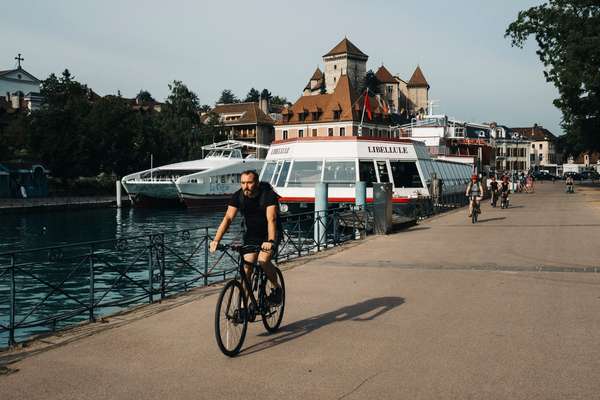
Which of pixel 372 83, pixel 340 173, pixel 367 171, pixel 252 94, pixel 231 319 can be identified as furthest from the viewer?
pixel 252 94

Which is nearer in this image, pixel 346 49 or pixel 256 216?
pixel 256 216

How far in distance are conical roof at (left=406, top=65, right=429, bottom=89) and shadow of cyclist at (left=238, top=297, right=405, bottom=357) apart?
150766 mm

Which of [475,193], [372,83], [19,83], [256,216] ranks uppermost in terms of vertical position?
[372,83]

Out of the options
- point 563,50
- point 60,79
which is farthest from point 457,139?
point 60,79

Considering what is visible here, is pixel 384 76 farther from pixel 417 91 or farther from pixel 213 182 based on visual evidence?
pixel 213 182

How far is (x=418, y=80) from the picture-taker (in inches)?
6142

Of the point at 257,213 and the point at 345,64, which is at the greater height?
the point at 345,64

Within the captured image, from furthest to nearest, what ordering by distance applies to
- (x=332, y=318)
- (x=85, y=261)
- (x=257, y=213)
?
1. (x=85, y=261)
2. (x=332, y=318)
3. (x=257, y=213)

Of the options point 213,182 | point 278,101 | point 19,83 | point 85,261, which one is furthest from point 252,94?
point 85,261

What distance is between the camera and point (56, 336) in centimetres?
759

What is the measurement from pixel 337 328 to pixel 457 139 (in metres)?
51.2

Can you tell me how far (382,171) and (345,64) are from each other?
117835mm

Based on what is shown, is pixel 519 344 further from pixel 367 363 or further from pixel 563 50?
pixel 563 50

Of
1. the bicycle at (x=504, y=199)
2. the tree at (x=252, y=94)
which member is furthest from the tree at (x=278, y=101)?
the bicycle at (x=504, y=199)
